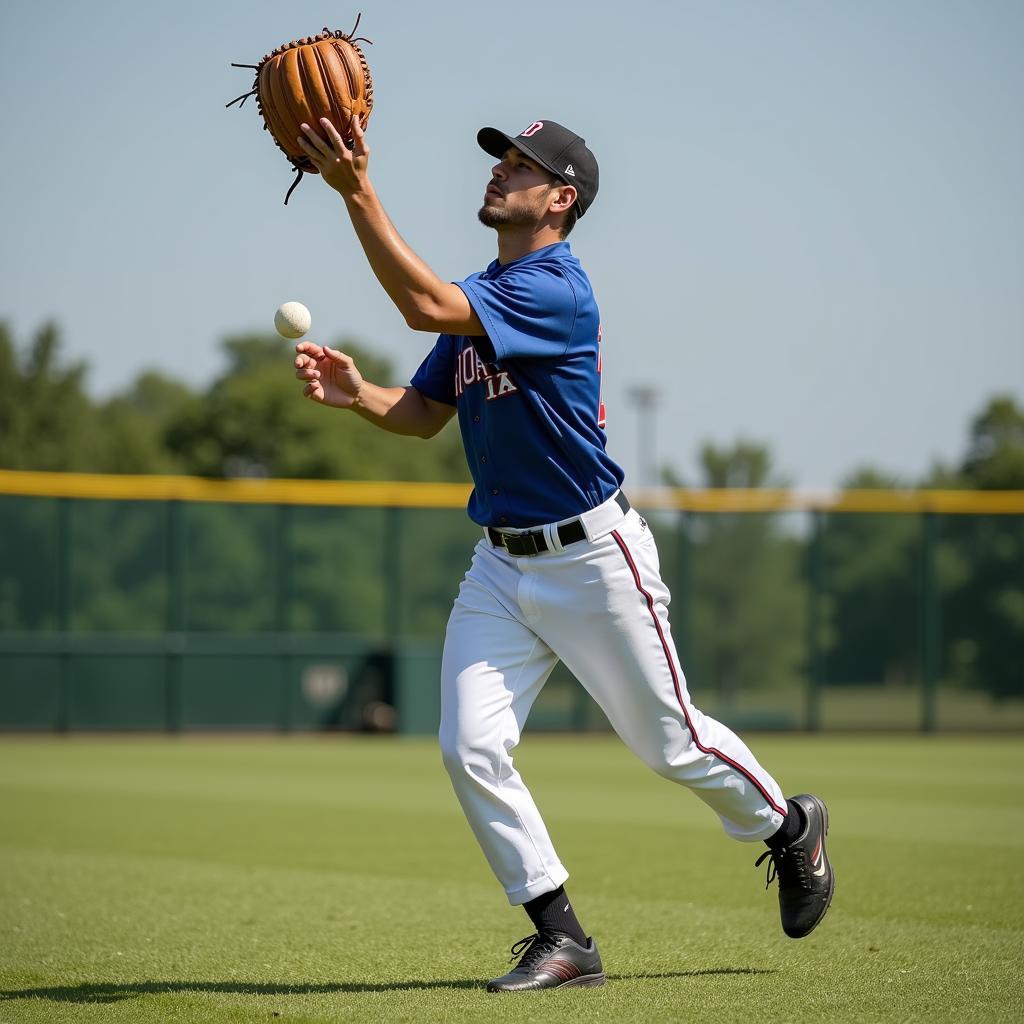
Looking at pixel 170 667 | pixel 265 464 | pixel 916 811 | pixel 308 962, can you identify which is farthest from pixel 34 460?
pixel 308 962

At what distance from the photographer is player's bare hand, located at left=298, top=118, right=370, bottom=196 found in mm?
4441

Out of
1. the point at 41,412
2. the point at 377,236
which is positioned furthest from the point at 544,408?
the point at 41,412

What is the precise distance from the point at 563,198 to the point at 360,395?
3.02ft

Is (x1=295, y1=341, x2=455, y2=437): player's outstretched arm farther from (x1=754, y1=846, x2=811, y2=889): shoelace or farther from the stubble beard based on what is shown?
(x1=754, y1=846, x2=811, y2=889): shoelace

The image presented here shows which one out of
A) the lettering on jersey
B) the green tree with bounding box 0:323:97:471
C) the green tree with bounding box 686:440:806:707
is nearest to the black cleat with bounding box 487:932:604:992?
the lettering on jersey

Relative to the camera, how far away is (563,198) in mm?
5160

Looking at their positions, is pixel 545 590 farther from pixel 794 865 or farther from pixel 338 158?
pixel 338 158

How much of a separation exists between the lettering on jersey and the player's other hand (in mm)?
359

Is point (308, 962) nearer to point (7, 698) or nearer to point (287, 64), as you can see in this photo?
point (287, 64)

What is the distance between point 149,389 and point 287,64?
82134mm

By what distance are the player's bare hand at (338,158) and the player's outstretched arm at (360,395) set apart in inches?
29.9

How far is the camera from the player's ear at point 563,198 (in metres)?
5.14

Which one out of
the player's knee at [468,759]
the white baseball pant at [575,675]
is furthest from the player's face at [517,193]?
the player's knee at [468,759]

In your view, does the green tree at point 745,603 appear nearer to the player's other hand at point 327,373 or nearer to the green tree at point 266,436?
the player's other hand at point 327,373
